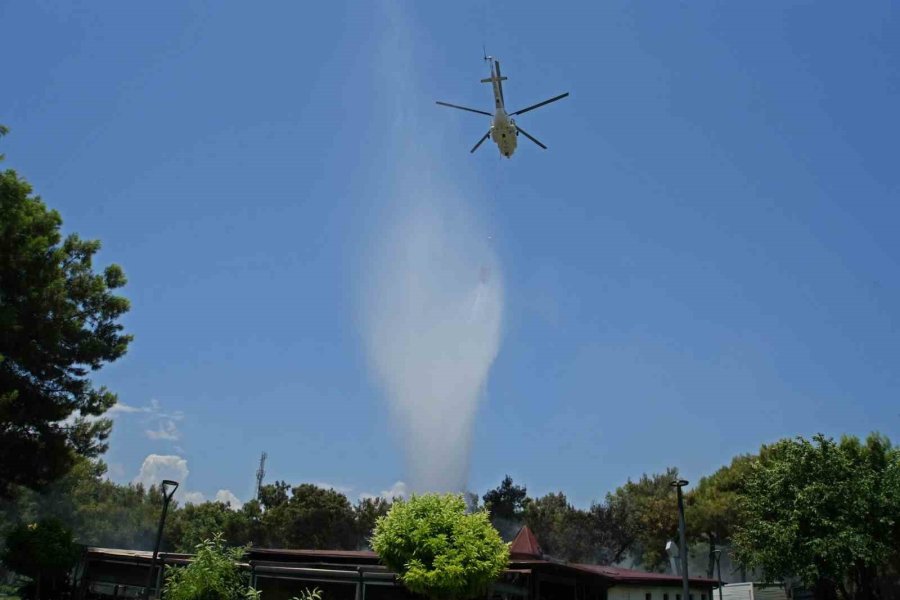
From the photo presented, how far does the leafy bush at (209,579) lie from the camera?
23422 millimetres

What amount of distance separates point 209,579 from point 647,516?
167 feet

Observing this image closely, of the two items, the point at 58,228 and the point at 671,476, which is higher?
the point at 58,228

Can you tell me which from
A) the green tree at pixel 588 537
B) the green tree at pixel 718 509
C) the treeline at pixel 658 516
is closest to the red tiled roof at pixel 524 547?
the treeline at pixel 658 516

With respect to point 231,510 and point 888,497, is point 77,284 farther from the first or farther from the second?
point 231,510

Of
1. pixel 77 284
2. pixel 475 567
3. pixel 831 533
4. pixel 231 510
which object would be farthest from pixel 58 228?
pixel 231 510

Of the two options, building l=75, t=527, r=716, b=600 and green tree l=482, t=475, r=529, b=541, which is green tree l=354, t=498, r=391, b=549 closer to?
green tree l=482, t=475, r=529, b=541

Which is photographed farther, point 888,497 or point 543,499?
point 543,499

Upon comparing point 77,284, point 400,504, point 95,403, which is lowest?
point 400,504

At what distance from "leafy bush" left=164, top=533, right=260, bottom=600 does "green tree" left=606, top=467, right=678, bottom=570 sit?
48375 mm

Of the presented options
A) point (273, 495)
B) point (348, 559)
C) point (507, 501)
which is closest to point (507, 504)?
point (507, 501)

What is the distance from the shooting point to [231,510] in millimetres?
80188

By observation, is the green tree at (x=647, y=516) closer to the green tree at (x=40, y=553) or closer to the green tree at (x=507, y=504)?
the green tree at (x=507, y=504)

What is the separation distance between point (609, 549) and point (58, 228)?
58.1m

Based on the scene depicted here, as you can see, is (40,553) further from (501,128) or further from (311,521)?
(311,521)
